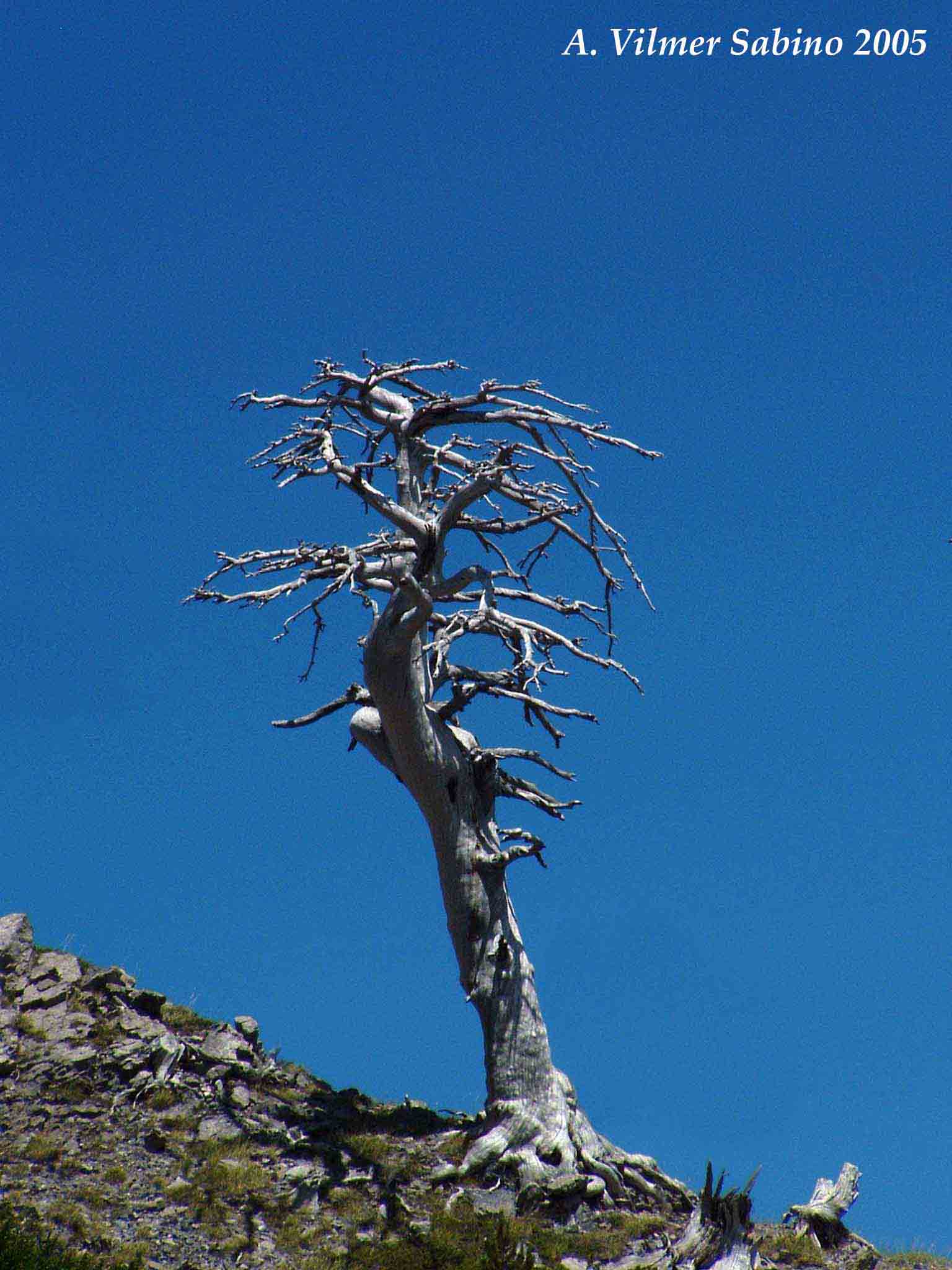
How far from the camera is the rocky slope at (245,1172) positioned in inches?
574

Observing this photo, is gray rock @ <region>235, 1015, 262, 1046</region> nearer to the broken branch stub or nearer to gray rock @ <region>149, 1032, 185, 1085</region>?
gray rock @ <region>149, 1032, 185, 1085</region>

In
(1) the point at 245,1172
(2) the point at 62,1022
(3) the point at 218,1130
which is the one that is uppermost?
(2) the point at 62,1022

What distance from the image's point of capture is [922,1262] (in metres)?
16.6

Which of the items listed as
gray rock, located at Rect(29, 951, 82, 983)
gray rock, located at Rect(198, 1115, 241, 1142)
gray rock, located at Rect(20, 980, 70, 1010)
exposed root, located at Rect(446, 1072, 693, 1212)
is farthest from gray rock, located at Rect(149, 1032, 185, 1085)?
exposed root, located at Rect(446, 1072, 693, 1212)

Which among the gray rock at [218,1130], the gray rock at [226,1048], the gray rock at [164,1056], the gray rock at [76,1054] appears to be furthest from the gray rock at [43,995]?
the gray rock at [218,1130]

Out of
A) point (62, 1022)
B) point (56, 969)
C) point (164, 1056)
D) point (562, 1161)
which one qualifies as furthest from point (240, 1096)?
point (562, 1161)

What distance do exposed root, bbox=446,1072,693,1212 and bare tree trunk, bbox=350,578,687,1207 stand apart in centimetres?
2

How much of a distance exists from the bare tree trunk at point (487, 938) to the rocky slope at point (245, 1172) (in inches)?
20.4

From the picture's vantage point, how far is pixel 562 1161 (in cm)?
1639

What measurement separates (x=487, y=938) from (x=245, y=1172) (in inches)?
166

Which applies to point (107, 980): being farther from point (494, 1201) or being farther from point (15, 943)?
point (494, 1201)

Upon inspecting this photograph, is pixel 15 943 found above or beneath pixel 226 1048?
above

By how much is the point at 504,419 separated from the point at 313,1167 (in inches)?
394

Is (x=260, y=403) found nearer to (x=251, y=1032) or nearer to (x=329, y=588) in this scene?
(x=329, y=588)
